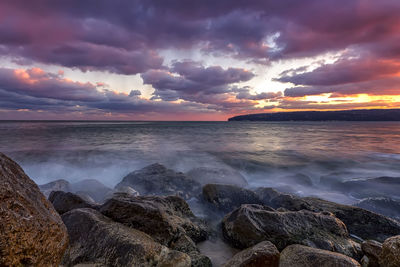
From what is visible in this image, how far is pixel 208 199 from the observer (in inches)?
281

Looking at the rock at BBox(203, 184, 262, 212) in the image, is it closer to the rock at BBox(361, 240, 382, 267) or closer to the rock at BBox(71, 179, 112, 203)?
the rock at BBox(361, 240, 382, 267)

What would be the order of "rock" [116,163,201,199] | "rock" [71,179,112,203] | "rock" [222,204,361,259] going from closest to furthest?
"rock" [222,204,361,259] → "rock" [71,179,112,203] → "rock" [116,163,201,199]

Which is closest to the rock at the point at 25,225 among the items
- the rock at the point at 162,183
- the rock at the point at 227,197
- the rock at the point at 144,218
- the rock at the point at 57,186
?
the rock at the point at 144,218

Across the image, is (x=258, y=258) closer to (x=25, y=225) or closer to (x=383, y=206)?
(x=25, y=225)

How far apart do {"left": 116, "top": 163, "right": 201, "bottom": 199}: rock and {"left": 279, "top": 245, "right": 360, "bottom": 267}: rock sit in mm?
5131

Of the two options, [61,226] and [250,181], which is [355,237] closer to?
[61,226]

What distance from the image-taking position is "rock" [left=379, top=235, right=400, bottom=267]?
3.22m

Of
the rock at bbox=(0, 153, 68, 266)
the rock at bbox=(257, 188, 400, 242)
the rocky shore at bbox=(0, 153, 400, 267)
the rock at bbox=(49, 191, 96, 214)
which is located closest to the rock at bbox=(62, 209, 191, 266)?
the rocky shore at bbox=(0, 153, 400, 267)

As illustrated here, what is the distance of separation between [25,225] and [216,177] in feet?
30.0

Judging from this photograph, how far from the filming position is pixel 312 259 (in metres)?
3.32

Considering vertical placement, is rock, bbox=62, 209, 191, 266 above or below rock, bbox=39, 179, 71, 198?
above

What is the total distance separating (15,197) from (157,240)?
241 cm

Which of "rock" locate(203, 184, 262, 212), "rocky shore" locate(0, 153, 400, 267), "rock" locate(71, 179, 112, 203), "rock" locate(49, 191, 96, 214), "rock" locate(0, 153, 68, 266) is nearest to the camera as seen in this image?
"rock" locate(0, 153, 68, 266)

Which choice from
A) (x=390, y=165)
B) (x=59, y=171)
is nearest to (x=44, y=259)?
(x=59, y=171)
